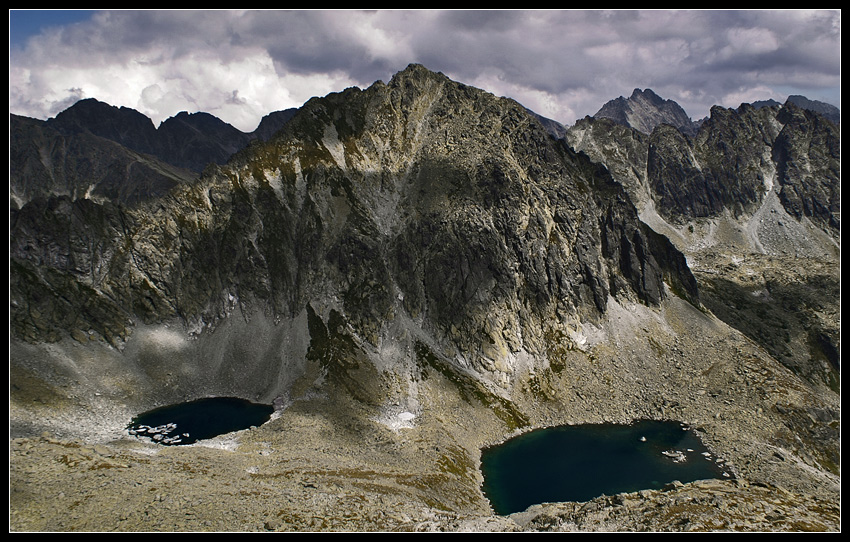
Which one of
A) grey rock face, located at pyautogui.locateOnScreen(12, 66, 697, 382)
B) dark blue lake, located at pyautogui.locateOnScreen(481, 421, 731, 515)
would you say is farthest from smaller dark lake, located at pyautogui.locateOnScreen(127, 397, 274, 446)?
dark blue lake, located at pyautogui.locateOnScreen(481, 421, 731, 515)

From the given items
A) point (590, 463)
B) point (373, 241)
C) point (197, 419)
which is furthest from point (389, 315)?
point (590, 463)

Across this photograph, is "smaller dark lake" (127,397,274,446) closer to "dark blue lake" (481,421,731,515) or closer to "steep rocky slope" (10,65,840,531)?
"steep rocky slope" (10,65,840,531)

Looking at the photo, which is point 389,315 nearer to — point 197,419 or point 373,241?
point 373,241

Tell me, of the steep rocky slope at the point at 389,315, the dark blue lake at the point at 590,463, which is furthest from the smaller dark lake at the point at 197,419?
the dark blue lake at the point at 590,463

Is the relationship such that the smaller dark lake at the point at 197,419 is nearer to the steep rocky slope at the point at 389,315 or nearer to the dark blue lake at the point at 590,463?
the steep rocky slope at the point at 389,315

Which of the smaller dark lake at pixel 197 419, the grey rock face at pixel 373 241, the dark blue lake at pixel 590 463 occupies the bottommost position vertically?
the dark blue lake at pixel 590 463
